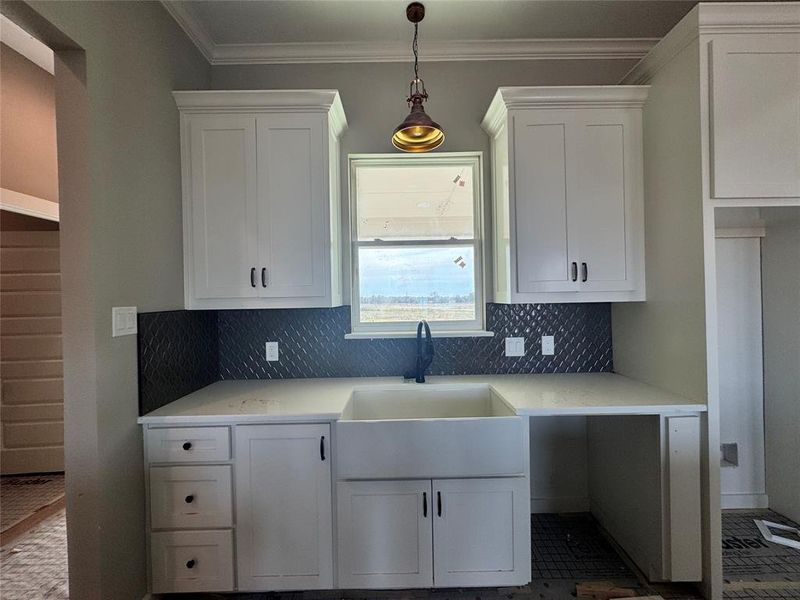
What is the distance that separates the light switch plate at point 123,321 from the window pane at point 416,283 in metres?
1.23

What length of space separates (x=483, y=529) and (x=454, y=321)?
3.86ft

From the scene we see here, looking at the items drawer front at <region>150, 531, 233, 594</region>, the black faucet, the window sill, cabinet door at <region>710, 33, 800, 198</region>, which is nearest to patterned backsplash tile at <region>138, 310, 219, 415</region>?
drawer front at <region>150, 531, 233, 594</region>

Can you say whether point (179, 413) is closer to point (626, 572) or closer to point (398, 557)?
point (398, 557)

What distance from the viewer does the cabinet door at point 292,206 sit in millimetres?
2051

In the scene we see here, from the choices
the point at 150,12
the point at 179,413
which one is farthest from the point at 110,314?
the point at 150,12

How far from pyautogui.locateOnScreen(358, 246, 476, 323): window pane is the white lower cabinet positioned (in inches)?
42.2

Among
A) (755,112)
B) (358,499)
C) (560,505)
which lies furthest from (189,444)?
(755,112)

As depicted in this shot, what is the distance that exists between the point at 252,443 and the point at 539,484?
5.93 feet

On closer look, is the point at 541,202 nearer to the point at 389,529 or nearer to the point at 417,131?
the point at 417,131

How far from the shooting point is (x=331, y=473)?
1.71 meters

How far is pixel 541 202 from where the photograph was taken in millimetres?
2088

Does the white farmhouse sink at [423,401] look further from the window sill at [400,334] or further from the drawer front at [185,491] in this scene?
the drawer front at [185,491]

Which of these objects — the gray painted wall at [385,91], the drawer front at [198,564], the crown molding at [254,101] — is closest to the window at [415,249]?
the gray painted wall at [385,91]

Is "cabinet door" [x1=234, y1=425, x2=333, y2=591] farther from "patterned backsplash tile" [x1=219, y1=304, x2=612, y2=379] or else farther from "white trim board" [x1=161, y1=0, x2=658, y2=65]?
"white trim board" [x1=161, y1=0, x2=658, y2=65]
